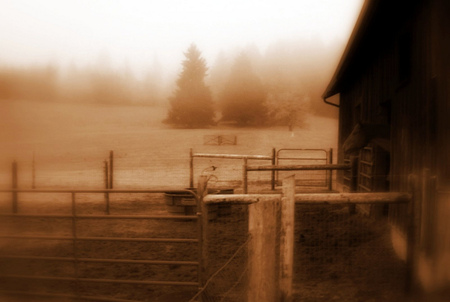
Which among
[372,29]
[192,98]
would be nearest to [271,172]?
[372,29]

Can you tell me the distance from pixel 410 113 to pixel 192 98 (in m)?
48.6

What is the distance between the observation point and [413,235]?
122 inches

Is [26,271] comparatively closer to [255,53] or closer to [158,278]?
[158,278]

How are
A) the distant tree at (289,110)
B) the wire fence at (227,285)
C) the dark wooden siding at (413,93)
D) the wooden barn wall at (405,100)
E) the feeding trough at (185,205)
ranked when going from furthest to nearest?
1. the distant tree at (289,110)
2. the feeding trough at (185,205)
3. the wooden barn wall at (405,100)
4. the dark wooden siding at (413,93)
5. the wire fence at (227,285)

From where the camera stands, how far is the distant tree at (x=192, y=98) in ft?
170

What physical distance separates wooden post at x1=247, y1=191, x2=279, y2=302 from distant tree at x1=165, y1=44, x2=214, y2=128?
48.4m

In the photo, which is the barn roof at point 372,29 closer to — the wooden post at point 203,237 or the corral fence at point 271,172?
the corral fence at point 271,172

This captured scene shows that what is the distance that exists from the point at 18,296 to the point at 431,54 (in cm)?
509

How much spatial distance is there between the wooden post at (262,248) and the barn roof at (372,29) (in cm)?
371

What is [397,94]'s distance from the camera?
6234mm

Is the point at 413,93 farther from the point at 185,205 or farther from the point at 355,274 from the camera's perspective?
the point at 185,205

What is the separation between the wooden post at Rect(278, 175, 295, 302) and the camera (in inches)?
119

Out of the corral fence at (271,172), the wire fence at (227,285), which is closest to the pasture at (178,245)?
the wire fence at (227,285)

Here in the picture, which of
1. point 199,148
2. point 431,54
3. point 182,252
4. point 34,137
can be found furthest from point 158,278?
point 34,137
